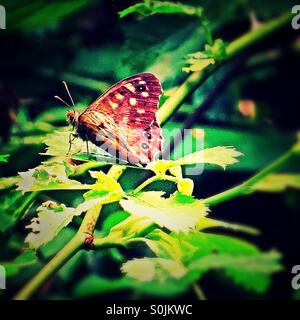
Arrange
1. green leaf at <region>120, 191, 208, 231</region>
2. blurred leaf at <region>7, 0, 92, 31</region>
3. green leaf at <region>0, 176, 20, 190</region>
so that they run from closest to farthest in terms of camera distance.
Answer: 1. green leaf at <region>120, 191, 208, 231</region>
2. green leaf at <region>0, 176, 20, 190</region>
3. blurred leaf at <region>7, 0, 92, 31</region>

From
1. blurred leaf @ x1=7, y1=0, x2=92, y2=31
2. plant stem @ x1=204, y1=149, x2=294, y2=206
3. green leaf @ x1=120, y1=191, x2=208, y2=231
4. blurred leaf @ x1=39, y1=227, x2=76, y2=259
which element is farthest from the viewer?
blurred leaf @ x1=7, y1=0, x2=92, y2=31

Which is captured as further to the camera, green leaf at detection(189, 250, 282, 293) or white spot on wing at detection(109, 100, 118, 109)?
white spot on wing at detection(109, 100, 118, 109)

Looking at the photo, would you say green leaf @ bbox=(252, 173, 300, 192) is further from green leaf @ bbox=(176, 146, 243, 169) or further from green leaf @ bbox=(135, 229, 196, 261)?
green leaf @ bbox=(135, 229, 196, 261)

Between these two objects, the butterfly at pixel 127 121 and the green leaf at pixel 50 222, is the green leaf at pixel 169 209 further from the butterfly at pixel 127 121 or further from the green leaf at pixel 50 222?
the butterfly at pixel 127 121

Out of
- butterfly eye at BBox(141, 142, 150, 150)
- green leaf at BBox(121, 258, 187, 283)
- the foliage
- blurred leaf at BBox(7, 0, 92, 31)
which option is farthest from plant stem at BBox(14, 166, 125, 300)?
blurred leaf at BBox(7, 0, 92, 31)

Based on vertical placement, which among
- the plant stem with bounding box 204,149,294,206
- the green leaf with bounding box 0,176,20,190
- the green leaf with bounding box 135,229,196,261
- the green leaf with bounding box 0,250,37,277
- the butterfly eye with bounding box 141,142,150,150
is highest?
the butterfly eye with bounding box 141,142,150,150
